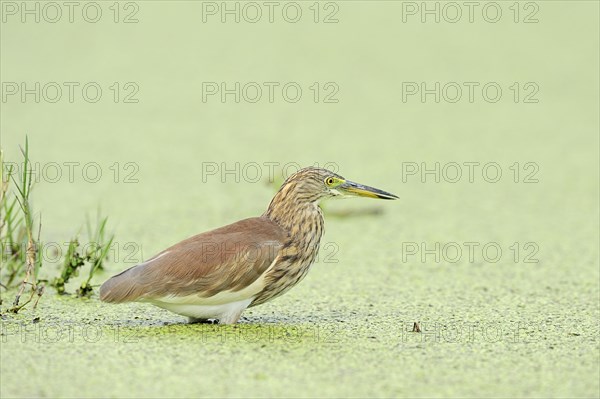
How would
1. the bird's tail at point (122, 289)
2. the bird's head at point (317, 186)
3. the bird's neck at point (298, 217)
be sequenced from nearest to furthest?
the bird's tail at point (122, 289) < the bird's neck at point (298, 217) < the bird's head at point (317, 186)

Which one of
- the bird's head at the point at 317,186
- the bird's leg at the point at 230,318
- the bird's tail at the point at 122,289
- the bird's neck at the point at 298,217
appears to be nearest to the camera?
the bird's tail at the point at 122,289

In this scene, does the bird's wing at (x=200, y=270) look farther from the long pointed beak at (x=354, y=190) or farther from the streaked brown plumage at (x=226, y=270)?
the long pointed beak at (x=354, y=190)

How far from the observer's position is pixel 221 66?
9945 millimetres

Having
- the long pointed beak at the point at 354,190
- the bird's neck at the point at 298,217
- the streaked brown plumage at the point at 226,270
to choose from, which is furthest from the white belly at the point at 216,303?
the long pointed beak at the point at 354,190

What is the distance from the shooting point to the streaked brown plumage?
12.3ft

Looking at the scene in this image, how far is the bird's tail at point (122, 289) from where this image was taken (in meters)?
3.74

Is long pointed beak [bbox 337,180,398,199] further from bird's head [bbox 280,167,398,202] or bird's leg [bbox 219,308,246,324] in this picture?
bird's leg [bbox 219,308,246,324]

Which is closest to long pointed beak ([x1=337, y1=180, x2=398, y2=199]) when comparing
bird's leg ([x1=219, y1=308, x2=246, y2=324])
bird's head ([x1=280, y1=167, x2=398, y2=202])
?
bird's head ([x1=280, y1=167, x2=398, y2=202])

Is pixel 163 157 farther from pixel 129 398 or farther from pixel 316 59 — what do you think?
pixel 129 398

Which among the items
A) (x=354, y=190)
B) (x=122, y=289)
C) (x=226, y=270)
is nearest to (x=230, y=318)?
(x=226, y=270)

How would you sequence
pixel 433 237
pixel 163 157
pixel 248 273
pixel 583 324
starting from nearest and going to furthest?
1. pixel 248 273
2. pixel 583 324
3. pixel 433 237
4. pixel 163 157

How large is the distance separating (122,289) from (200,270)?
0.29 metres

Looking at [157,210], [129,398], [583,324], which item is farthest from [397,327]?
[157,210]

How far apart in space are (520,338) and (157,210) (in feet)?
10.3
